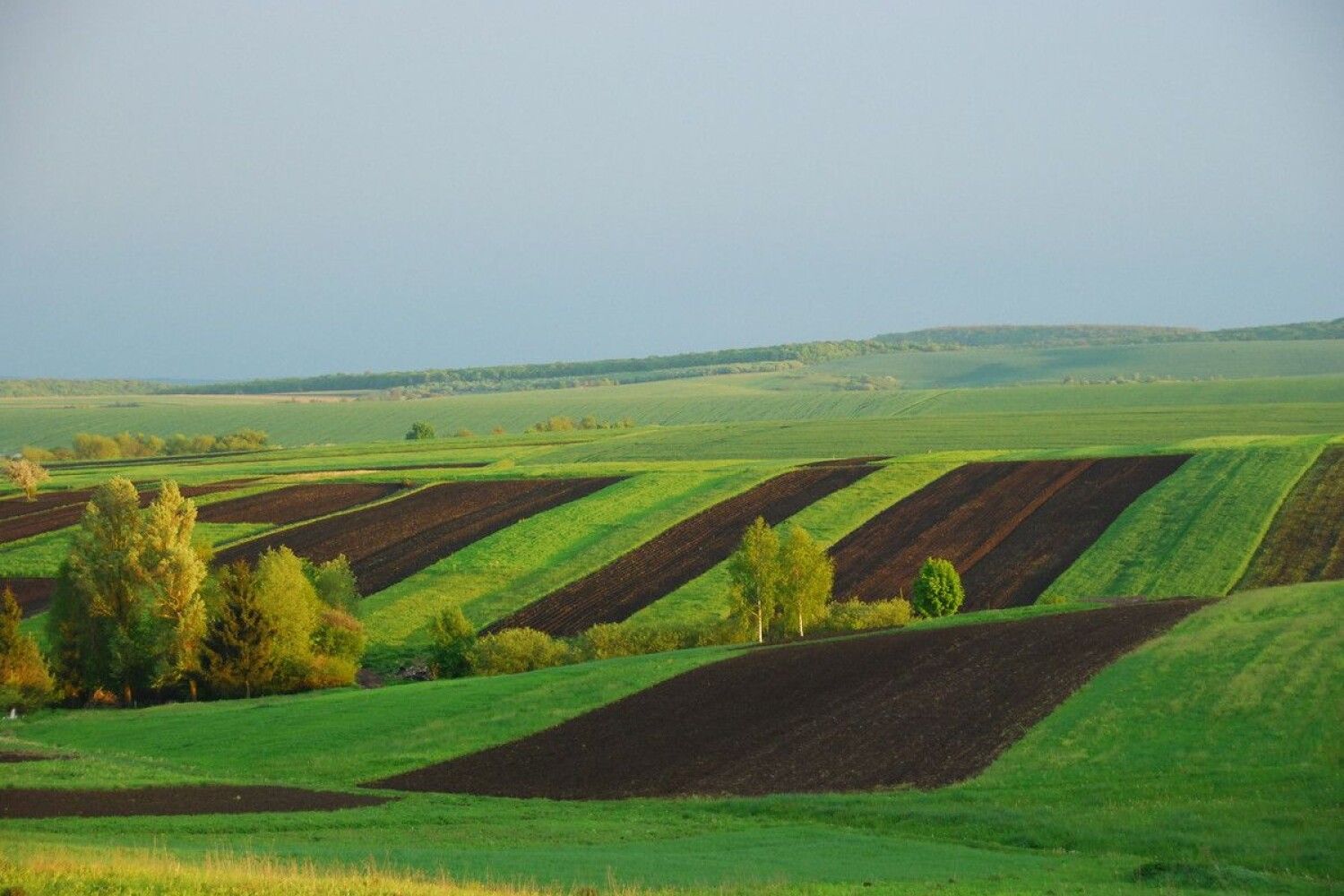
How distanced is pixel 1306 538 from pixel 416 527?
46418 millimetres

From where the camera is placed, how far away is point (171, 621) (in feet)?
182

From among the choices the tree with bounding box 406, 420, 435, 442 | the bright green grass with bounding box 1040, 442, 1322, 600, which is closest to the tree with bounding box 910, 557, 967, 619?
the bright green grass with bounding box 1040, 442, 1322, 600

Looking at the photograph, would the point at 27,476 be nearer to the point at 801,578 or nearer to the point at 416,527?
the point at 416,527

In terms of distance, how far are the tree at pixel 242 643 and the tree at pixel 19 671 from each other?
596 centimetres

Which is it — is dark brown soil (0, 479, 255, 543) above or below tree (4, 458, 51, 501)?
below

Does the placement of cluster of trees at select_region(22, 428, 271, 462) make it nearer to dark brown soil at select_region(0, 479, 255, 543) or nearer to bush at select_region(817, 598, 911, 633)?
dark brown soil at select_region(0, 479, 255, 543)

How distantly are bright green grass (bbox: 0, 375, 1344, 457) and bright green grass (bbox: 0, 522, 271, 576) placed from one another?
4059 cm

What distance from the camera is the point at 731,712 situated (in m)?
39.0

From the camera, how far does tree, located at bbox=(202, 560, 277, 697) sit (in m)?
54.1

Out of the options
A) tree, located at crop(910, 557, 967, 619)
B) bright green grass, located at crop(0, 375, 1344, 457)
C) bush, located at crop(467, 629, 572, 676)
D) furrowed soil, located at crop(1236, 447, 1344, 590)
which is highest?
bright green grass, located at crop(0, 375, 1344, 457)

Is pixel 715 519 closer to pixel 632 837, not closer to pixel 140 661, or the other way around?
pixel 140 661

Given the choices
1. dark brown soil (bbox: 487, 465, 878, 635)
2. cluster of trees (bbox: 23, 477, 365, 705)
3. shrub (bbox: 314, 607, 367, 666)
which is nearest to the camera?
cluster of trees (bbox: 23, 477, 365, 705)

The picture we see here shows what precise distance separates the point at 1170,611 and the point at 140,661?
39.1 metres

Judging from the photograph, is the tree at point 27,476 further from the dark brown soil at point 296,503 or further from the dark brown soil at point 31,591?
the dark brown soil at point 31,591
